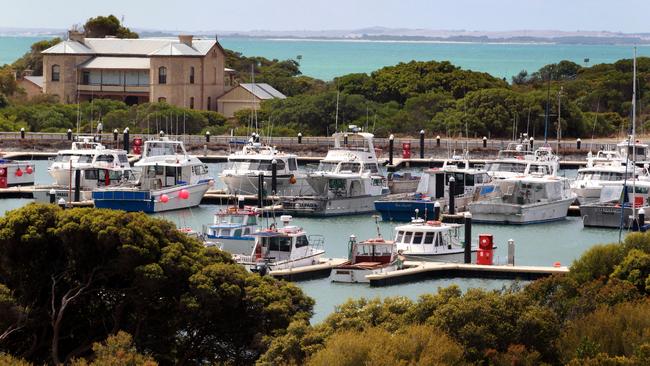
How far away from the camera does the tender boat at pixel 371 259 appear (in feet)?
157

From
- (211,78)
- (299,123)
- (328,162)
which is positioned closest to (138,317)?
Result: (328,162)

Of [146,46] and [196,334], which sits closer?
[196,334]

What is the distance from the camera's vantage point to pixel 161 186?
68188mm

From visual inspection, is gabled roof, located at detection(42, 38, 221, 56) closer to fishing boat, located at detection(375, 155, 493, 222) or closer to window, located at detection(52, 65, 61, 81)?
window, located at detection(52, 65, 61, 81)

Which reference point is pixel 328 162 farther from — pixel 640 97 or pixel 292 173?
pixel 640 97

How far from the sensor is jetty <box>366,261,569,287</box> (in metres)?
48.0

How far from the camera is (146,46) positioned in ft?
367

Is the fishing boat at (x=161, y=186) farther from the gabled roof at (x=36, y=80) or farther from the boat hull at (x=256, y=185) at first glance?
the gabled roof at (x=36, y=80)

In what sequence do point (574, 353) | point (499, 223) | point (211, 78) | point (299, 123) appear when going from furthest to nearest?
point (211, 78)
point (299, 123)
point (499, 223)
point (574, 353)

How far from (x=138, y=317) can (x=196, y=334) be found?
1178 mm

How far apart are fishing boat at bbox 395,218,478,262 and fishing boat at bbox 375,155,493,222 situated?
41.0 ft

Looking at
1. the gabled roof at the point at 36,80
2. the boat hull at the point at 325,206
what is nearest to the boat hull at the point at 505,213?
the boat hull at the point at 325,206

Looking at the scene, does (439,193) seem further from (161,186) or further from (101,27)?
(101,27)

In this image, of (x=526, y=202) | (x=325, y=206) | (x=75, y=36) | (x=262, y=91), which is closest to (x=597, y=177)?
(x=526, y=202)
